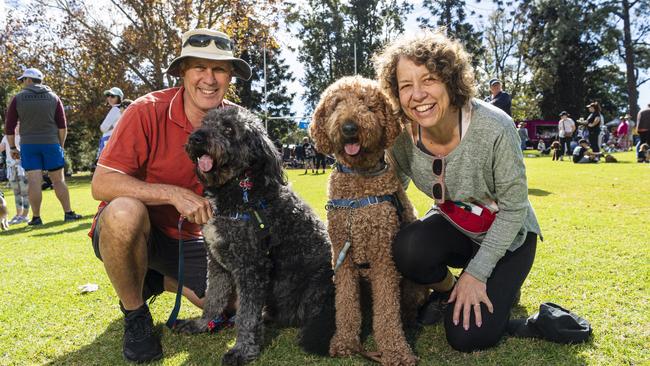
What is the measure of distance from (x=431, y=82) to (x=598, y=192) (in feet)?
25.2

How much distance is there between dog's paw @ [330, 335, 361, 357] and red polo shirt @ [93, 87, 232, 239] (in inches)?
58.4

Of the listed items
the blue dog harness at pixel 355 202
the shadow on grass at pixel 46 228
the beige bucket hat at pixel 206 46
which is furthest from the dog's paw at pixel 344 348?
the shadow on grass at pixel 46 228

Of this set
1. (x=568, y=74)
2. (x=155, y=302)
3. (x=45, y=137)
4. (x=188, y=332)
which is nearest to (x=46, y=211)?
(x=45, y=137)

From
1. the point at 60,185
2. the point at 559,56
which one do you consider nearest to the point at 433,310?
the point at 60,185

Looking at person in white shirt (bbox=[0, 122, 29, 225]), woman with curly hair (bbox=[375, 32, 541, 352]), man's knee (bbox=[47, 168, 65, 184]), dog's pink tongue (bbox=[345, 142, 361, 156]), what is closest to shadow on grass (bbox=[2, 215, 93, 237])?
person in white shirt (bbox=[0, 122, 29, 225])

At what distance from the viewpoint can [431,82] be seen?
8.27 feet

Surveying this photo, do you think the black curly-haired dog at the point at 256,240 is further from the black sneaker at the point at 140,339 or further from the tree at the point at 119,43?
the tree at the point at 119,43

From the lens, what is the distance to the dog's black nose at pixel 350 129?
8.38 feet

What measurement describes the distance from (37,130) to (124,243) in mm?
6077

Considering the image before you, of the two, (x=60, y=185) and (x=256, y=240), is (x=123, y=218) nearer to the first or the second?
(x=256, y=240)

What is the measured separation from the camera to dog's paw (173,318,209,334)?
9.93ft

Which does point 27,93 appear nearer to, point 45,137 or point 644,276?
point 45,137

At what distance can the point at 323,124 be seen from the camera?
280 centimetres

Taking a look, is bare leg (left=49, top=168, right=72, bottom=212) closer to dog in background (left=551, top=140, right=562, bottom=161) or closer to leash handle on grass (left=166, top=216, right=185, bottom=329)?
leash handle on grass (left=166, top=216, right=185, bottom=329)
